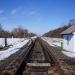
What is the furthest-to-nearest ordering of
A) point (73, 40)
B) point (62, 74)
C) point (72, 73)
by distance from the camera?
point (73, 40)
point (72, 73)
point (62, 74)

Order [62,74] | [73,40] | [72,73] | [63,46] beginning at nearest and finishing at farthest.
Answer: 1. [62,74]
2. [72,73]
3. [73,40]
4. [63,46]

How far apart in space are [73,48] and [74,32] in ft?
6.96

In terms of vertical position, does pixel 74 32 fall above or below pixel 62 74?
above

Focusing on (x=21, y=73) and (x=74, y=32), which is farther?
(x=74, y=32)

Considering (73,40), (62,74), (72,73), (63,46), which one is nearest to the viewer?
(62,74)

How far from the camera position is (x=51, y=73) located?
12680mm

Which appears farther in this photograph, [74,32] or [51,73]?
[74,32]

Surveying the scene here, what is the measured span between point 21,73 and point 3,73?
1.06 metres

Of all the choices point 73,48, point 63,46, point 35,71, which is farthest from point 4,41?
point 35,71

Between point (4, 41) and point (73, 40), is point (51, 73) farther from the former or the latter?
point (4, 41)

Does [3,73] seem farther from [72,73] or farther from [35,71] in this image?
[72,73]

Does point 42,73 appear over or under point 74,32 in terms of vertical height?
under

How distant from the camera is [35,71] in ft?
43.2

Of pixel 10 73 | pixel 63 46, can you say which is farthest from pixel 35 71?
pixel 63 46
